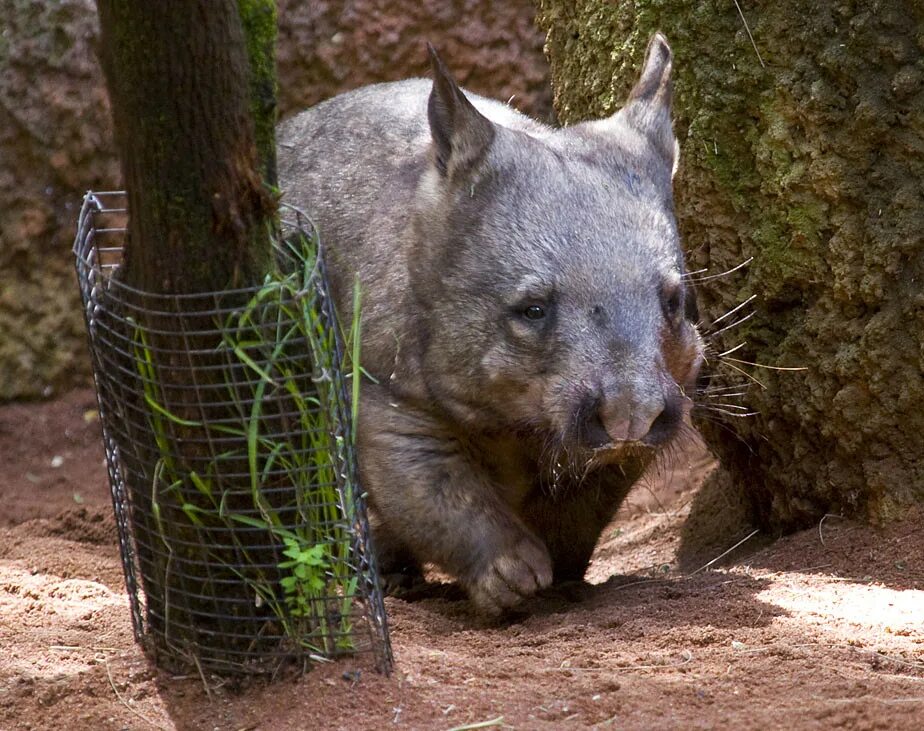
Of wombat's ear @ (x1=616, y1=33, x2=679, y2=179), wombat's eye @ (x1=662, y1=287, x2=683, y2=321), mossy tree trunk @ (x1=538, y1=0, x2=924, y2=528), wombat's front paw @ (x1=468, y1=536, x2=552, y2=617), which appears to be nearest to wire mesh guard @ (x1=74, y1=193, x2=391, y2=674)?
wombat's front paw @ (x1=468, y1=536, x2=552, y2=617)

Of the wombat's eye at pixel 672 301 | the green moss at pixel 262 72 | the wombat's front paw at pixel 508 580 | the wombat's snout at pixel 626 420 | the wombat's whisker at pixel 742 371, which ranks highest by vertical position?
the green moss at pixel 262 72

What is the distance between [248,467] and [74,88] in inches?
149

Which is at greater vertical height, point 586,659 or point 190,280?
point 190,280

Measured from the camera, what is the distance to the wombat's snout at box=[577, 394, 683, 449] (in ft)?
10.5

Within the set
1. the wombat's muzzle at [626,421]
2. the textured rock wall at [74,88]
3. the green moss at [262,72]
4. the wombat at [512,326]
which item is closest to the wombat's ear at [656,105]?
the wombat at [512,326]

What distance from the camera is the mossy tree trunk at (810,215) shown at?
402 centimetres

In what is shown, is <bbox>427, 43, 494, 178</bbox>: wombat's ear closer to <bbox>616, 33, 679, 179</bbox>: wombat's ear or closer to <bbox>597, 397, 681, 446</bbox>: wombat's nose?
<bbox>616, 33, 679, 179</bbox>: wombat's ear

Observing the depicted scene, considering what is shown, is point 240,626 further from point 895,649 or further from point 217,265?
point 895,649

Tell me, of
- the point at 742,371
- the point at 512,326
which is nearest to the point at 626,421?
the point at 512,326

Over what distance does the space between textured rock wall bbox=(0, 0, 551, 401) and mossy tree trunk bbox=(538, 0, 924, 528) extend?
5.65 ft

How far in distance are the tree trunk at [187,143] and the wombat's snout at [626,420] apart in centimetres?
90

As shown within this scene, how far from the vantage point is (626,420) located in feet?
10.5

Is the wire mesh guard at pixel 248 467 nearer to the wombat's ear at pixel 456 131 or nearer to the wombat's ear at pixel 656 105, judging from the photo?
the wombat's ear at pixel 456 131

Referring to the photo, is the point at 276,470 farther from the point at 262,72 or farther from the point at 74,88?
the point at 74,88
